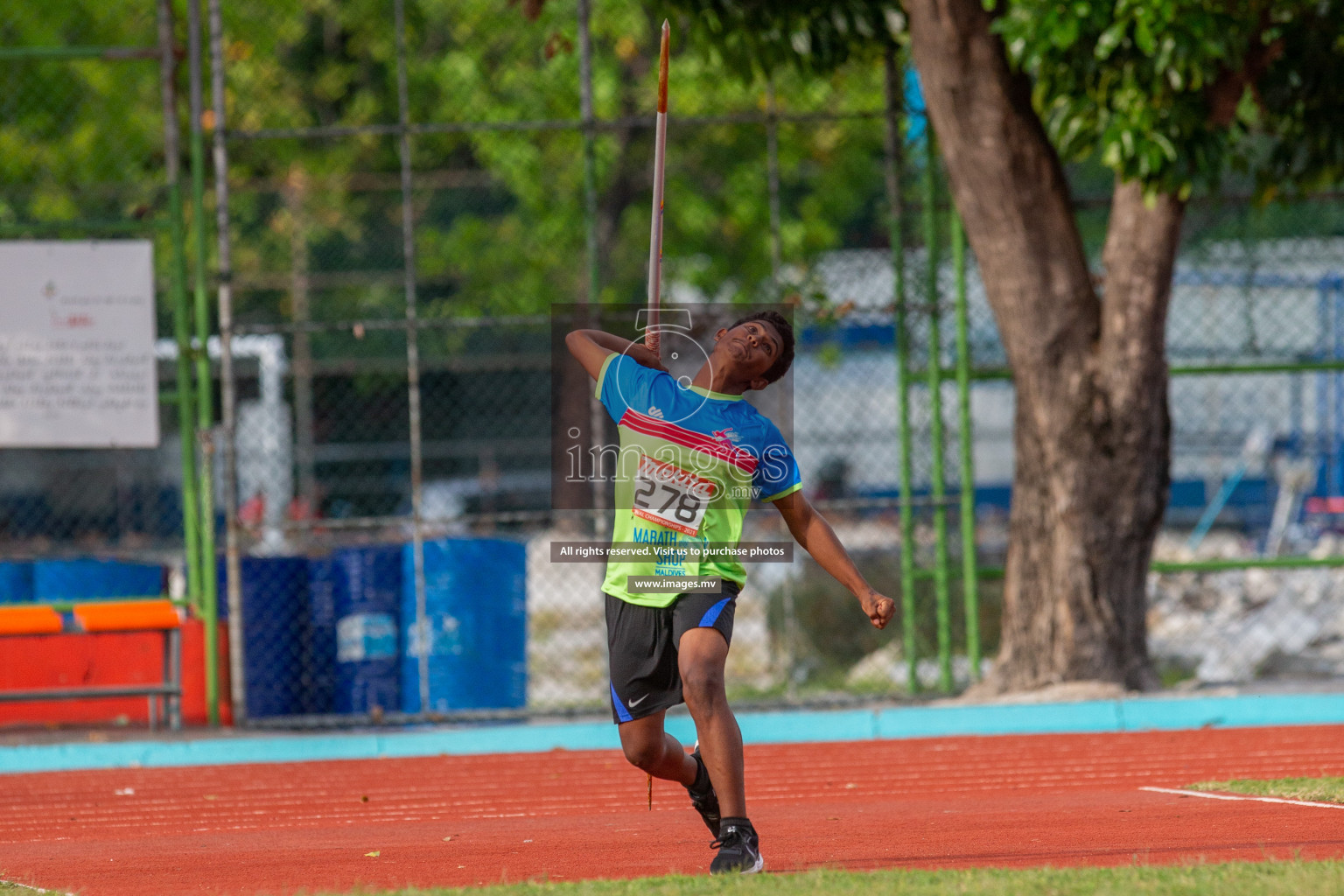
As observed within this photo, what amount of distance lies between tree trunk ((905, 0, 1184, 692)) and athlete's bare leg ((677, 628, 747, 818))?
522 cm

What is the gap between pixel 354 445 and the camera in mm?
24000

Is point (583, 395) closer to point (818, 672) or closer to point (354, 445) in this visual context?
point (818, 672)

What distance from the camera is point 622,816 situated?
22.5ft

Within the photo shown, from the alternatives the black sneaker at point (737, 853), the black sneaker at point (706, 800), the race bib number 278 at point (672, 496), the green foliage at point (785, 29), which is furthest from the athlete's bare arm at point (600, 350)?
the green foliage at point (785, 29)

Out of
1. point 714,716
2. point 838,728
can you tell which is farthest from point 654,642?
point 838,728

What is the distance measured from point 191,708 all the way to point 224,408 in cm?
192

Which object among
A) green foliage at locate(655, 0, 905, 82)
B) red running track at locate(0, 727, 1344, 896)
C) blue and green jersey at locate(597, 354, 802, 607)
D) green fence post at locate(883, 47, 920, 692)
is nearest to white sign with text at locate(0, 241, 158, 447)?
red running track at locate(0, 727, 1344, 896)

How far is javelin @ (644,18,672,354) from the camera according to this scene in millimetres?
5375

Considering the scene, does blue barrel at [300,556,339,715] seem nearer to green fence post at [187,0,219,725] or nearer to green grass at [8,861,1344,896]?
green fence post at [187,0,219,725]

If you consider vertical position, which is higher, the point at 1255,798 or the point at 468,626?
the point at 468,626

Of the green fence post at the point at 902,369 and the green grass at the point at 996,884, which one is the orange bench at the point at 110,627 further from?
the green grass at the point at 996,884

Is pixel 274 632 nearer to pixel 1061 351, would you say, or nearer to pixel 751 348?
pixel 1061 351

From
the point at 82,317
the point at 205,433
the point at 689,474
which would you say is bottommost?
the point at 205,433

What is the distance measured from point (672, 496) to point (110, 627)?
224 inches
